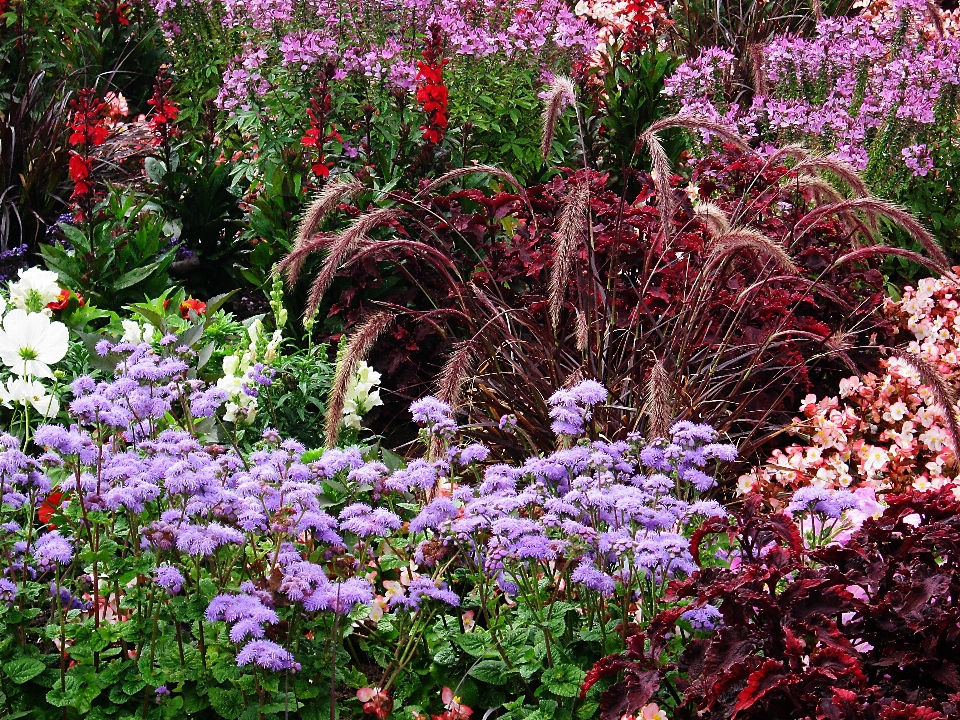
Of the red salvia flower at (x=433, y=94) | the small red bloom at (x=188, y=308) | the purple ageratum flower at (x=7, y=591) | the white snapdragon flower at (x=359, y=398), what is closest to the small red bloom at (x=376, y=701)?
the purple ageratum flower at (x=7, y=591)

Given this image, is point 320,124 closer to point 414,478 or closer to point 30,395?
point 30,395

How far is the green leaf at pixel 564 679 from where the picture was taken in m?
2.12

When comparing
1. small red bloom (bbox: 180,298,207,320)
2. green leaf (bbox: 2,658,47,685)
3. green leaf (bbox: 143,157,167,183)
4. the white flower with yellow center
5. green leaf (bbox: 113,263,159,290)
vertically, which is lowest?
small red bloom (bbox: 180,298,207,320)

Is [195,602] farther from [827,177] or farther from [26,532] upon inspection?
[827,177]

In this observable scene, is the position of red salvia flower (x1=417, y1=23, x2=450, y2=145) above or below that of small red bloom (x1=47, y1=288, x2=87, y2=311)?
above

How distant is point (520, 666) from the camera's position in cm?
224

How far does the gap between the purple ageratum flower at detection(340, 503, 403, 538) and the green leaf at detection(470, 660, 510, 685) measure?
0.33 metres

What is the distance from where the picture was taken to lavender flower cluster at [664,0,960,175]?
5.54m

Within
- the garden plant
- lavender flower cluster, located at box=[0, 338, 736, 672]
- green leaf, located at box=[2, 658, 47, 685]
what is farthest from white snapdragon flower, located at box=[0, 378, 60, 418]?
green leaf, located at box=[2, 658, 47, 685]

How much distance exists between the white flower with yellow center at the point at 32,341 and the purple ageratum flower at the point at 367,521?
3.30 feet

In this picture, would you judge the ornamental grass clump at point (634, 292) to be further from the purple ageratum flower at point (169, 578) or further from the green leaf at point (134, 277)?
the purple ageratum flower at point (169, 578)

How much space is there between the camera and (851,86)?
19.2 ft

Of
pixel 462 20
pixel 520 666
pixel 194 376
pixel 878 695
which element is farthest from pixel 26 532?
pixel 462 20

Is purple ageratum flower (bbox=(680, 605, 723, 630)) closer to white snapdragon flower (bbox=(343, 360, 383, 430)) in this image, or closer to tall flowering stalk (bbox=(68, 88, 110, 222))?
white snapdragon flower (bbox=(343, 360, 383, 430))
